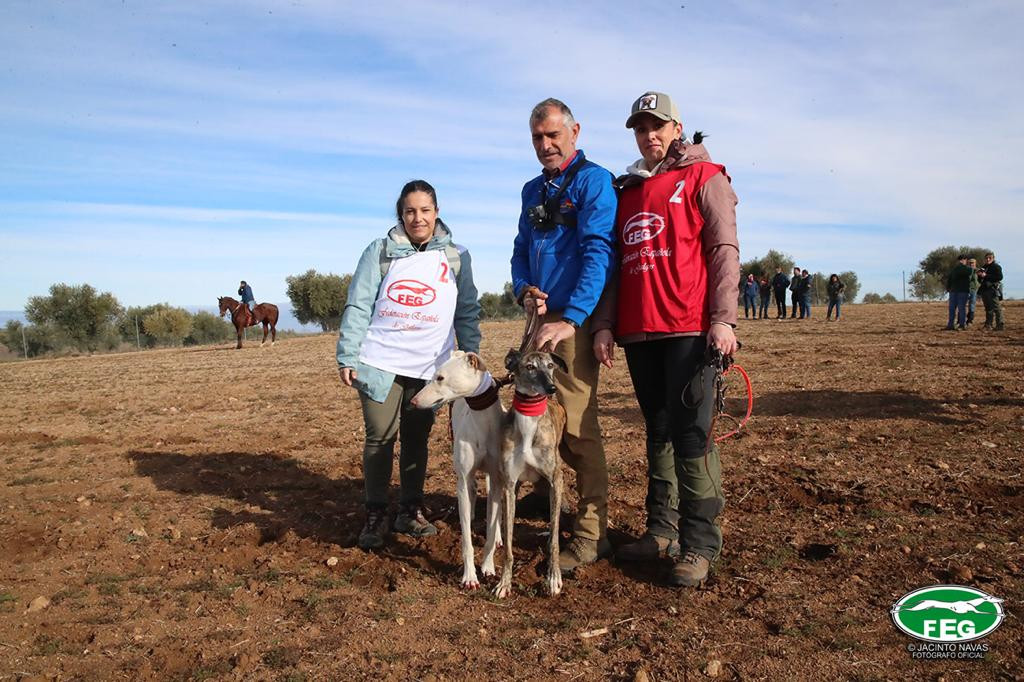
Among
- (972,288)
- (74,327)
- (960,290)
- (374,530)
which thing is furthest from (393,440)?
(74,327)

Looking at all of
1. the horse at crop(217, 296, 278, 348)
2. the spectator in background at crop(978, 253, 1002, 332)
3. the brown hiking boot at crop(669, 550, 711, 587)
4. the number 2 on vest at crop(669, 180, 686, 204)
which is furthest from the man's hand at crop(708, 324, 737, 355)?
the horse at crop(217, 296, 278, 348)

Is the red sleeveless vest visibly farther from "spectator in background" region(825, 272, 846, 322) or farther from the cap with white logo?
"spectator in background" region(825, 272, 846, 322)

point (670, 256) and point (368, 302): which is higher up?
point (670, 256)

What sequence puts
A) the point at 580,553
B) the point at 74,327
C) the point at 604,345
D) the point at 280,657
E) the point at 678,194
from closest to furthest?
the point at 280,657, the point at 678,194, the point at 604,345, the point at 580,553, the point at 74,327

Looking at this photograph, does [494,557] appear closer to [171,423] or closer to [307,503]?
[307,503]

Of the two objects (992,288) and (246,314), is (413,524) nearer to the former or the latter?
(992,288)

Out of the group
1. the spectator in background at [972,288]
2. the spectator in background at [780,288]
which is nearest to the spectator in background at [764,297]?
the spectator in background at [780,288]

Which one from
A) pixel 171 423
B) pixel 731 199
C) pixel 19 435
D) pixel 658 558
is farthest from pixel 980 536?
pixel 19 435

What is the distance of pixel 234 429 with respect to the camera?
971cm

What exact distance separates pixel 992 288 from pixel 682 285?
63.3 ft

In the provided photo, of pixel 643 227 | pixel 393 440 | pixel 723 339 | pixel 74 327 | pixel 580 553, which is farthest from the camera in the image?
pixel 74 327

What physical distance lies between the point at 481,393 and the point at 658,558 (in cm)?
166

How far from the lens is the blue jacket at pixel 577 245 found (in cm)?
417

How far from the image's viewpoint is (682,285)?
4066 millimetres
